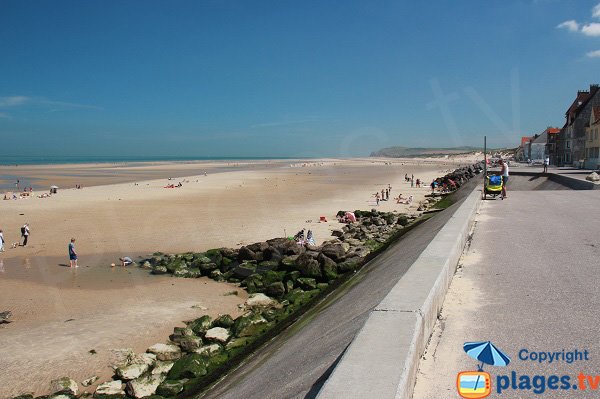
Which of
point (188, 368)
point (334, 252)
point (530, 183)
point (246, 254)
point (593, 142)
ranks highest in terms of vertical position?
point (593, 142)

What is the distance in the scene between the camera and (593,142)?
42.7 metres

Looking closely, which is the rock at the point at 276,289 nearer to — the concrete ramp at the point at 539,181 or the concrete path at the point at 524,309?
the concrete path at the point at 524,309

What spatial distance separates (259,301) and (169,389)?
476 cm

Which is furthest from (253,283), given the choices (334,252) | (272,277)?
(334,252)

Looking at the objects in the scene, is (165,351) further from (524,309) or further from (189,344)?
(524,309)

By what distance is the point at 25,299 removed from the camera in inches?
522

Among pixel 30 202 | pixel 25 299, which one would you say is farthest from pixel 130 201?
pixel 25 299

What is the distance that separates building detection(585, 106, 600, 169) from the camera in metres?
39.9

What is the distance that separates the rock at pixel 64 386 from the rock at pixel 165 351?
5.19 ft

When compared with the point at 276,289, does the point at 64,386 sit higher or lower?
lower

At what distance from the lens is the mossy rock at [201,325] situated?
1028cm

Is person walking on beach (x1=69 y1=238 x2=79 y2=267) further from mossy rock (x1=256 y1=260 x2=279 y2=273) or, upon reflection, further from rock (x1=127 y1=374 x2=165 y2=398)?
rock (x1=127 y1=374 x2=165 y2=398)

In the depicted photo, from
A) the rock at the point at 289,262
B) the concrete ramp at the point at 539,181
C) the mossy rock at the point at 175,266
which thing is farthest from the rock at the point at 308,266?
the concrete ramp at the point at 539,181

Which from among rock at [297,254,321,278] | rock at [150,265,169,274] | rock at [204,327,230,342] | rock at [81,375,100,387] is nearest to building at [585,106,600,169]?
rock at [297,254,321,278]
